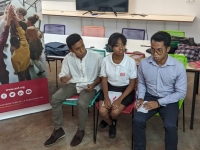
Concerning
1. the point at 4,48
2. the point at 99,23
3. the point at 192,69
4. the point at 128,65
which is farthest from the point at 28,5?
the point at 99,23

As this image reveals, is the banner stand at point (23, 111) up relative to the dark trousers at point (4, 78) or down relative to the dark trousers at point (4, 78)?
down

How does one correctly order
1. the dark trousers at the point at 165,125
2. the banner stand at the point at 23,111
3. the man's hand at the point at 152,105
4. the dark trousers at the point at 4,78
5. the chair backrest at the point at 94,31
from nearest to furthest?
the dark trousers at the point at 165,125 → the man's hand at the point at 152,105 → the dark trousers at the point at 4,78 → the banner stand at the point at 23,111 → the chair backrest at the point at 94,31

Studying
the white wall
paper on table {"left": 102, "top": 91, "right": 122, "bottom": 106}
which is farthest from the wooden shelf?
paper on table {"left": 102, "top": 91, "right": 122, "bottom": 106}

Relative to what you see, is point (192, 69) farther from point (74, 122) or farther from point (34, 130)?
point (34, 130)

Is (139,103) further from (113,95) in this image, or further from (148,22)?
(148,22)

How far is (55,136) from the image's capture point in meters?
2.97

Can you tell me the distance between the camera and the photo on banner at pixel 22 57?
3133 mm

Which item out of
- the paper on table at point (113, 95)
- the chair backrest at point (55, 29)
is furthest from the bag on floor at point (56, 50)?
the chair backrest at point (55, 29)

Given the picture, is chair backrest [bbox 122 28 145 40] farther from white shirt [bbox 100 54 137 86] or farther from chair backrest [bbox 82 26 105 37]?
white shirt [bbox 100 54 137 86]

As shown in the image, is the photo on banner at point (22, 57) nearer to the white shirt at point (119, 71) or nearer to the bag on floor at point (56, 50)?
the bag on floor at point (56, 50)

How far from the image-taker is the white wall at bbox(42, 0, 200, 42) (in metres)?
5.51

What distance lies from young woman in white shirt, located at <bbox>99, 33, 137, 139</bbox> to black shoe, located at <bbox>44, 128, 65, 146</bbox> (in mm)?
508

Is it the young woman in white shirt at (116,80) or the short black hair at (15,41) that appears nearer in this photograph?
the young woman in white shirt at (116,80)

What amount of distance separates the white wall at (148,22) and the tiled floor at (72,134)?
245 cm
